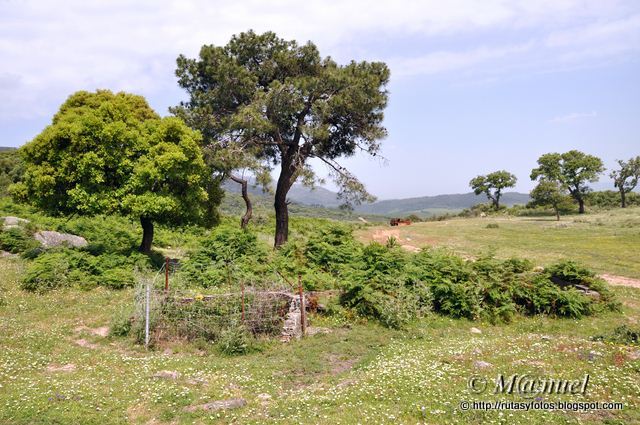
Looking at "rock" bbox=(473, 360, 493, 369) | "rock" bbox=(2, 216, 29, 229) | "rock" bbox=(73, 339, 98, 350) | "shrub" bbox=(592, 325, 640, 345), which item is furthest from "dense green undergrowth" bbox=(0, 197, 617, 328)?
"rock" bbox=(73, 339, 98, 350)

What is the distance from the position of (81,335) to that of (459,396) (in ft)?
38.7

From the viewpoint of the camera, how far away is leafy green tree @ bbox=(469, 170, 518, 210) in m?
81.3

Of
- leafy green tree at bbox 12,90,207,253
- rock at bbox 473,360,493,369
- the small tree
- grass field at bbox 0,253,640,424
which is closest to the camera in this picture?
grass field at bbox 0,253,640,424

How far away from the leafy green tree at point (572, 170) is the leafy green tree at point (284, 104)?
173 ft

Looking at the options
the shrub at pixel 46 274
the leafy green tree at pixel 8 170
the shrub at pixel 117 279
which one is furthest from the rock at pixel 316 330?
the leafy green tree at pixel 8 170

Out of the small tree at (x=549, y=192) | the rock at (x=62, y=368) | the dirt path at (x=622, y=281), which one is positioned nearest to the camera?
the rock at (x=62, y=368)

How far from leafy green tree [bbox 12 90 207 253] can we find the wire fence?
24.8 ft

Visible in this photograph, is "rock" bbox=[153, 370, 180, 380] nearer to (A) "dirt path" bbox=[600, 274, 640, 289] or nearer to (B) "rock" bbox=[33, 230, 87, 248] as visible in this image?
(B) "rock" bbox=[33, 230, 87, 248]

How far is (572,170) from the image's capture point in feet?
222

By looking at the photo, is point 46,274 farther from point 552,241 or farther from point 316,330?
point 552,241

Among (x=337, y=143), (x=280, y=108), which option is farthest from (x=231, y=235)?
(x=337, y=143)

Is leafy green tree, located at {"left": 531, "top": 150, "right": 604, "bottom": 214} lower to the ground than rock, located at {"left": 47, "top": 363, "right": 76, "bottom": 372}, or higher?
higher

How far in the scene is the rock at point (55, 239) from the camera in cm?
2445

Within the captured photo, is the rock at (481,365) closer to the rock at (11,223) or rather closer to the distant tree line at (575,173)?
the rock at (11,223)
